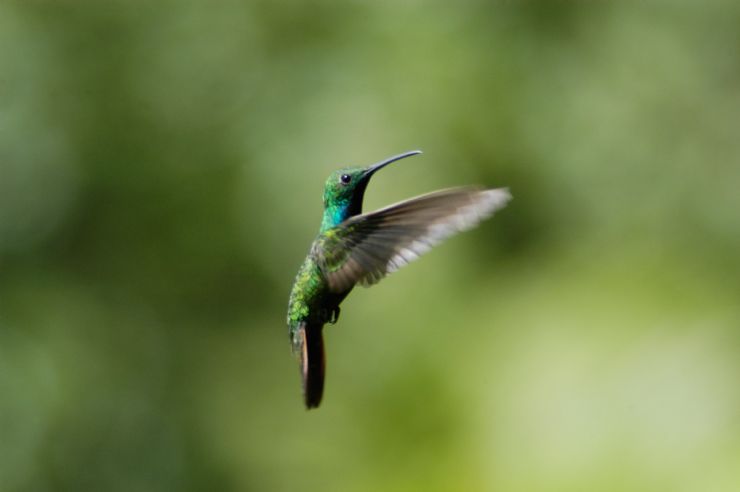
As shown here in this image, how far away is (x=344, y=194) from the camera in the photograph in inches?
58.2

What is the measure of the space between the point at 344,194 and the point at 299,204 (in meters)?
3.45

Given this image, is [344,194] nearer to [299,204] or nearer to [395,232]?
[395,232]

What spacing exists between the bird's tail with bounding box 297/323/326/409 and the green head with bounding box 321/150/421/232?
6.1 inches

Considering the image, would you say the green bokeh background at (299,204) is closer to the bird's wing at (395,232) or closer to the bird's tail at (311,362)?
the bird's tail at (311,362)

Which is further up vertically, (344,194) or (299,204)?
(299,204)

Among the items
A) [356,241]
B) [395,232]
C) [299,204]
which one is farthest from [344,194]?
[299,204]

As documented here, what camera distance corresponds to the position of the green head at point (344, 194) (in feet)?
4.73

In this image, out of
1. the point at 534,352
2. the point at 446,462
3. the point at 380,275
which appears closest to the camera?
the point at 380,275

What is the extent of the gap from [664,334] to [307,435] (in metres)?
1.89

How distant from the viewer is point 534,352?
15.0 ft

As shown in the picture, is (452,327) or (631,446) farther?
(452,327)

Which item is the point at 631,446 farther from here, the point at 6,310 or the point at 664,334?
the point at 6,310

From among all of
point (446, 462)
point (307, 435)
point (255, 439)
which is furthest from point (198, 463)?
point (446, 462)

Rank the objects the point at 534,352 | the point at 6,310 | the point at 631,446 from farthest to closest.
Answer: the point at 6,310, the point at 534,352, the point at 631,446
